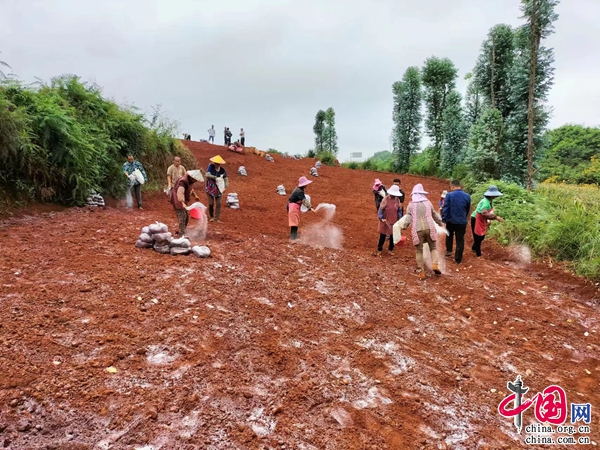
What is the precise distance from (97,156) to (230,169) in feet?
33.4

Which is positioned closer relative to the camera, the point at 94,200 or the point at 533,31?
the point at 94,200

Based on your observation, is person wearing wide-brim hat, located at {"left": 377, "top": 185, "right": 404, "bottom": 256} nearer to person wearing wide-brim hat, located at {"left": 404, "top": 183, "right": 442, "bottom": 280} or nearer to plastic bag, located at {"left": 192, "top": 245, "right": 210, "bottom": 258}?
person wearing wide-brim hat, located at {"left": 404, "top": 183, "right": 442, "bottom": 280}

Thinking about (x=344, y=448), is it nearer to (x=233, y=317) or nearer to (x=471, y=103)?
(x=233, y=317)

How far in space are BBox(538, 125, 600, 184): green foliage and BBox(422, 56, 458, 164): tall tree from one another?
803 inches

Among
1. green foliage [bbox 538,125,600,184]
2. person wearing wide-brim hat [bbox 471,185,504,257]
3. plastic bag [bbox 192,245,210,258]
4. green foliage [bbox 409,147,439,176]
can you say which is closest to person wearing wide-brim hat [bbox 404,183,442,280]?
person wearing wide-brim hat [bbox 471,185,504,257]

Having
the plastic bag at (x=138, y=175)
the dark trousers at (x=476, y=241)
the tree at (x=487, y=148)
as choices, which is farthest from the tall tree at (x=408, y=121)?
the plastic bag at (x=138, y=175)

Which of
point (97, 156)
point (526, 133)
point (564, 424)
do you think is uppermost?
point (526, 133)

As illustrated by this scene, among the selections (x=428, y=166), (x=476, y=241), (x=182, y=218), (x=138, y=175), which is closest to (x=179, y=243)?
(x=182, y=218)

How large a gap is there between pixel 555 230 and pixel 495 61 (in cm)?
1772

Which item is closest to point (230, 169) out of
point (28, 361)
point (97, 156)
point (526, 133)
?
point (97, 156)

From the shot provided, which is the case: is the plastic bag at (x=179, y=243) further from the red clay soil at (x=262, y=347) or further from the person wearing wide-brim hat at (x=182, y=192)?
the person wearing wide-brim hat at (x=182, y=192)

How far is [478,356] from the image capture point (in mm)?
4004

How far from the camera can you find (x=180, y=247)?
579 centimetres

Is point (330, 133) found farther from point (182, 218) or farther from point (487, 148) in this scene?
point (182, 218)
